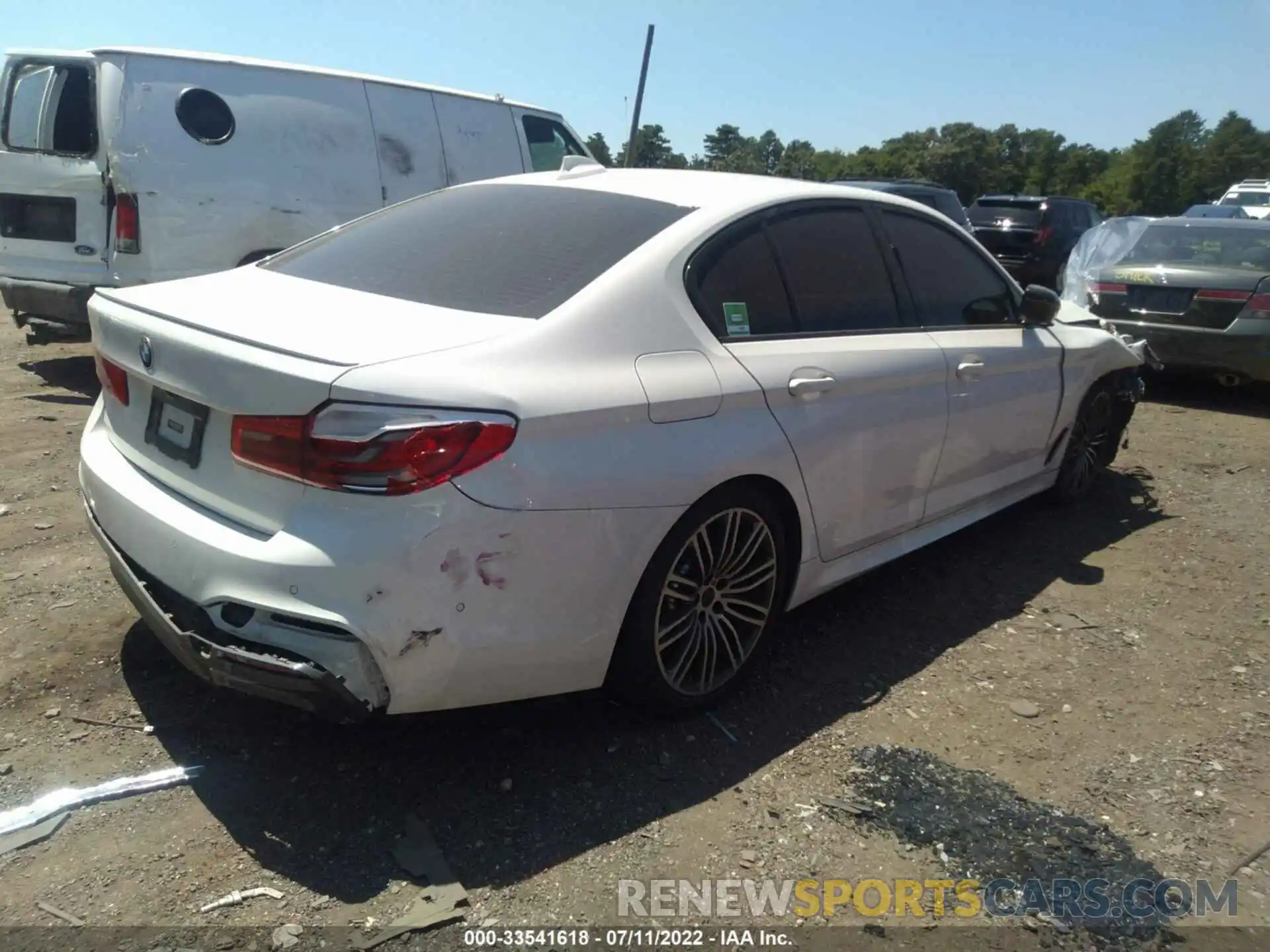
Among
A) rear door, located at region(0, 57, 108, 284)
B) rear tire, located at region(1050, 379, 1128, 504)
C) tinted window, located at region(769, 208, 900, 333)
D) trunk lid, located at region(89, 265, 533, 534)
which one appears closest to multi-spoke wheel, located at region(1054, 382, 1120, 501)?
rear tire, located at region(1050, 379, 1128, 504)

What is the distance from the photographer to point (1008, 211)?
15906mm

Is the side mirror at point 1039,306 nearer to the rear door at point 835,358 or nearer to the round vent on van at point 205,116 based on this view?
the rear door at point 835,358

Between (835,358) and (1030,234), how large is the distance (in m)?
13.6

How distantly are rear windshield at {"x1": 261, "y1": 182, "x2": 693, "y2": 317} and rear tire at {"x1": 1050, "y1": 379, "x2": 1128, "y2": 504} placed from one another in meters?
2.98

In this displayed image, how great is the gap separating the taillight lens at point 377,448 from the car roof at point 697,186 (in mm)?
1344

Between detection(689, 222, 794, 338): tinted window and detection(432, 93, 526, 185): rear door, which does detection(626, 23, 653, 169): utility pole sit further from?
detection(689, 222, 794, 338): tinted window

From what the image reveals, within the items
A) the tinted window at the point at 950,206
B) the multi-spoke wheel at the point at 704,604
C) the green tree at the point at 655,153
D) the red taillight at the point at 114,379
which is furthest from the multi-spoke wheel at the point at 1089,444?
the green tree at the point at 655,153

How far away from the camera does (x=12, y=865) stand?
2.43 m

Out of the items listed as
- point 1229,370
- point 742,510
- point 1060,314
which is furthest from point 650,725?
point 1229,370

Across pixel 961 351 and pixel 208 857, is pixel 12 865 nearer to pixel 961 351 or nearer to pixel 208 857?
pixel 208 857

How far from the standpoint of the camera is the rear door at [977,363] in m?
4.02

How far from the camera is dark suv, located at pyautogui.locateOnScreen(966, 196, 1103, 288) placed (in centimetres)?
1540

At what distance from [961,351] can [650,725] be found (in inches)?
79.0

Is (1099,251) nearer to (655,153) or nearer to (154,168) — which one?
(154,168)
